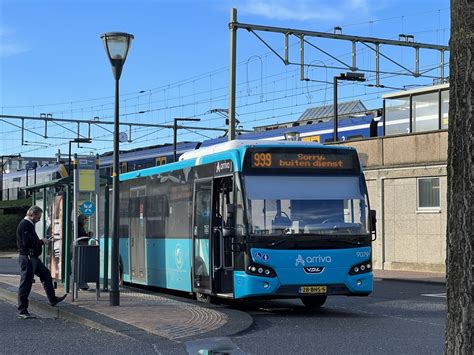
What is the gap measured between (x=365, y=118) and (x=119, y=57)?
19.8 metres

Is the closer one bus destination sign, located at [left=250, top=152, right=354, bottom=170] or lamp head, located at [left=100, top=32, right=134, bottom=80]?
bus destination sign, located at [left=250, top=152, right=354, bottom=170]

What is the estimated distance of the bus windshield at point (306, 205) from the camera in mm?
13055

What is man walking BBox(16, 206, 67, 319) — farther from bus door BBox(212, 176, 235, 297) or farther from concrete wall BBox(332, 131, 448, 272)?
concrete wall BBox(332, 131, 448, 272)

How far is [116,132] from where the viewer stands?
549 inches

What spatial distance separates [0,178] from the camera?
6950 centimetres

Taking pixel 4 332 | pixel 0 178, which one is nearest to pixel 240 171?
pixel 4 332

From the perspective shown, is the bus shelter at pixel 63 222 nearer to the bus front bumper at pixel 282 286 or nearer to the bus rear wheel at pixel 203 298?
the bus rear wheel at pixel 203 298

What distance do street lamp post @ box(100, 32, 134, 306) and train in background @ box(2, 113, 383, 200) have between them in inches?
120

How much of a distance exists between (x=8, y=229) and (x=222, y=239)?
45.0 m

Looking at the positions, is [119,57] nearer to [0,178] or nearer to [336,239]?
[336,239]

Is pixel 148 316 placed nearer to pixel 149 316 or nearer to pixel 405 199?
pixel 149 316

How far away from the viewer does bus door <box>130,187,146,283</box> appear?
18.2m

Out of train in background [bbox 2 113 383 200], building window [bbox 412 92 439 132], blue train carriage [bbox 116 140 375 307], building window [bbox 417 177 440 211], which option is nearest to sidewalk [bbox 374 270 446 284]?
building window [bbox 417 177 440 211]

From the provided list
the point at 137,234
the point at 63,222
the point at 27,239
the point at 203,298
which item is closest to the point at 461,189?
the point at 27,239
